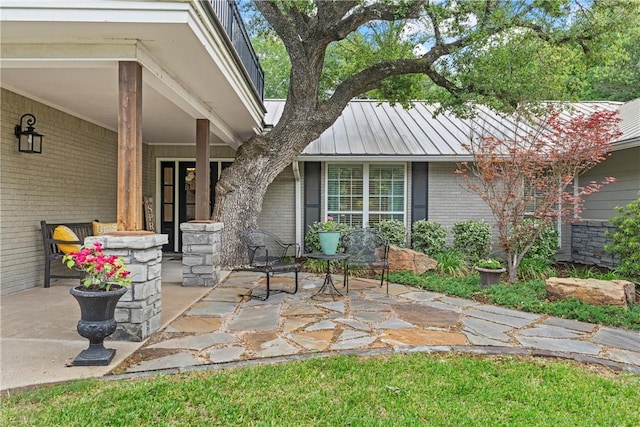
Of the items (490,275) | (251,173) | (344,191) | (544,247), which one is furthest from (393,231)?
(251,173)

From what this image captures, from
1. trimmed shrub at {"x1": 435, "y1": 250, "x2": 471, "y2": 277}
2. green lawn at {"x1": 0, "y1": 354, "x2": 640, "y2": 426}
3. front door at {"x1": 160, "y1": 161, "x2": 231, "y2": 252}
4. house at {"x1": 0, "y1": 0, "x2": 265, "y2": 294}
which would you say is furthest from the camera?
front door at {"x1": 160, "y1": 161, "x2": 231, "y2": 252}

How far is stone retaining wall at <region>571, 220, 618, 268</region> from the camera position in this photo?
24.6 feet

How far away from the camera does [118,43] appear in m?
3.38

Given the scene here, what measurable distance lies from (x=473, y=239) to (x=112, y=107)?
6755mm

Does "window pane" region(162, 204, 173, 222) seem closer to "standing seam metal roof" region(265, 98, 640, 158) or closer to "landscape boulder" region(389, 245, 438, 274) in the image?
"standing seam metal roof" region(265, 98, 640, 158)

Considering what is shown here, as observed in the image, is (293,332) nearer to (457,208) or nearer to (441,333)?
(441,333)


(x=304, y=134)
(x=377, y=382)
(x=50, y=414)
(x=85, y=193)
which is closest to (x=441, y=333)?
(x=377, y=382)

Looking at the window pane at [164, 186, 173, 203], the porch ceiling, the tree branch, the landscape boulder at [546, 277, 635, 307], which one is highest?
the tree branch

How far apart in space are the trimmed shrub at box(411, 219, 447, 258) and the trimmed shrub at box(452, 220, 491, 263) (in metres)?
0.28

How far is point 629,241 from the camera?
213 inches

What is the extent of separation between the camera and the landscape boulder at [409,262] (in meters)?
7.00

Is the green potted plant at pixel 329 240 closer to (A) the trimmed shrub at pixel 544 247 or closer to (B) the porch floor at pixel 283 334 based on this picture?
(B) the porch floor at pixel 283 334

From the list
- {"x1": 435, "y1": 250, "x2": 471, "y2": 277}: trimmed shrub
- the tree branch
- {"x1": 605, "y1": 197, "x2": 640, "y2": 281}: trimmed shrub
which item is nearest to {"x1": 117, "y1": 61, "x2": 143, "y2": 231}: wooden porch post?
the tree branch

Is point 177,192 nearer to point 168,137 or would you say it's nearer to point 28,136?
point 168,137
